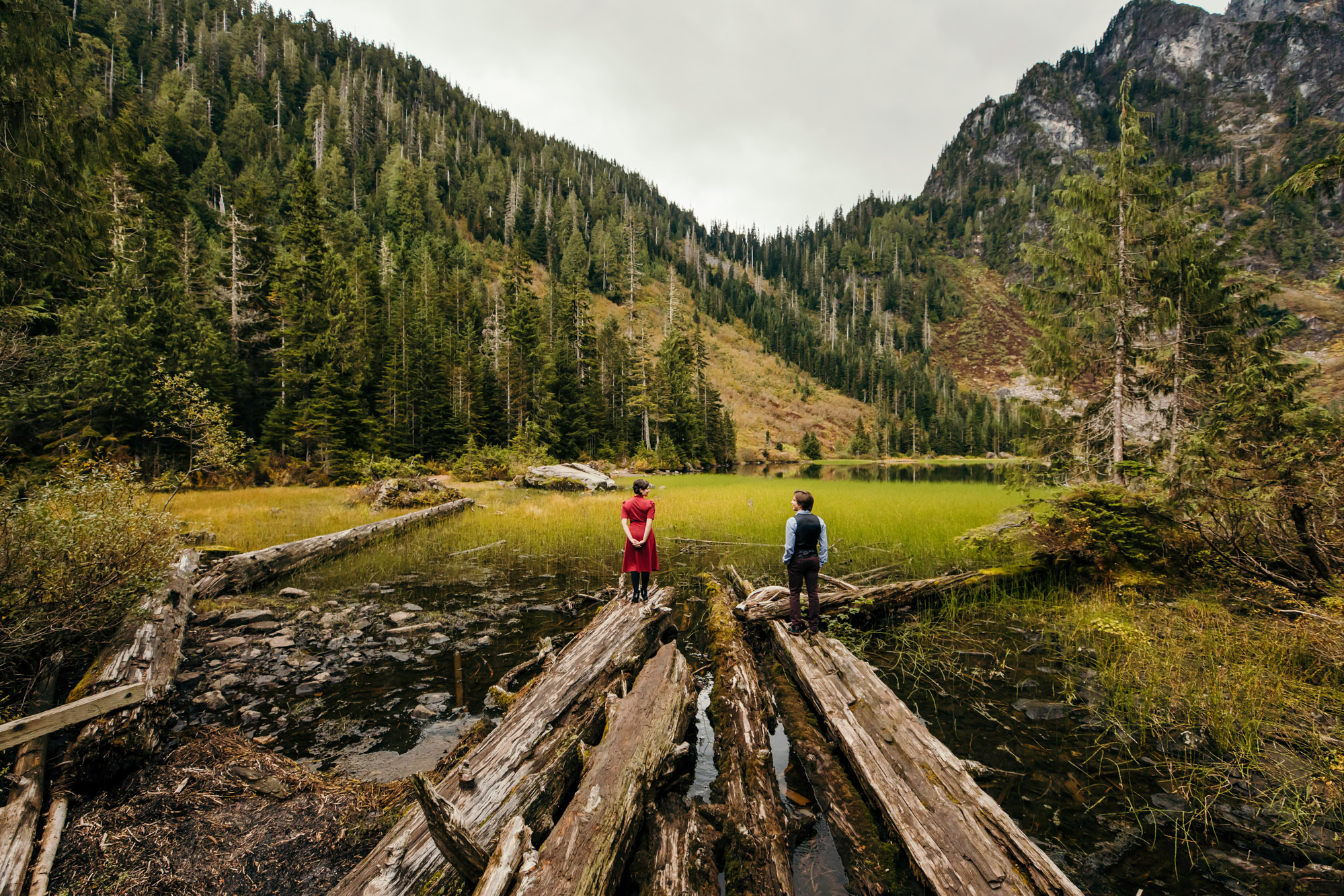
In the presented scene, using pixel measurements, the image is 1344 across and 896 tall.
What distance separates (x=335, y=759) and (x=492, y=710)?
1.58m

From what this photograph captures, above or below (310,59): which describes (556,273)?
below

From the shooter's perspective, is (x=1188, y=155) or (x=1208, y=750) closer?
(x=1208, y=750)

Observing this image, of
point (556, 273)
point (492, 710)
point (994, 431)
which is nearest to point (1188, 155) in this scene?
point (994, 431)

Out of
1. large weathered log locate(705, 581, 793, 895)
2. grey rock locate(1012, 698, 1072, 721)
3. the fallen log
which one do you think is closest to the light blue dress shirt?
large weathered log locate(705, 581, 793, 895)

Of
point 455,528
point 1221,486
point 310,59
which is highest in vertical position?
point 310,59

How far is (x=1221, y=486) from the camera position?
27.2ft

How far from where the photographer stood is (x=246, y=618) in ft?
28.6

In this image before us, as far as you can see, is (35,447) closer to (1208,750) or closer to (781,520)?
(781,520)

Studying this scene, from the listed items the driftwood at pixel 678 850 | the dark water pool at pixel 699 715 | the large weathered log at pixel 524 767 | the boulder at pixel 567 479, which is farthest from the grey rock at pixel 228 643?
the boulder at pixel 567 479

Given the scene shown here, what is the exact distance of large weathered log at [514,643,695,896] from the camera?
9.18 feet

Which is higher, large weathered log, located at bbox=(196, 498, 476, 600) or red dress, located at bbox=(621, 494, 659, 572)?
red dress, located at bbox=(621, 494, 659, 572)

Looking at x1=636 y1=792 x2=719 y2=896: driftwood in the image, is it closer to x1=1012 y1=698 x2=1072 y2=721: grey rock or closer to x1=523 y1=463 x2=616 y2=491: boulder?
x1=1012 y1=698 x2=1072 y2=721: grey rock

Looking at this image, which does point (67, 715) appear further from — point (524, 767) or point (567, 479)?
point (567, 479)

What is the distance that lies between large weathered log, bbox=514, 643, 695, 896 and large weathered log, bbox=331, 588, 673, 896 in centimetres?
27
